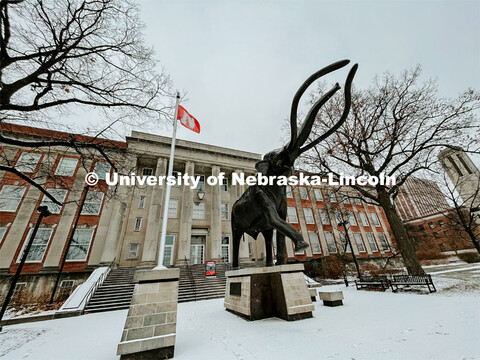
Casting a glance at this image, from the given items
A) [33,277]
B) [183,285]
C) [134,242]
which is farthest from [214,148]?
[33,277]

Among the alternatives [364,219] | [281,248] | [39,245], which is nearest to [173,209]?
[39,245]

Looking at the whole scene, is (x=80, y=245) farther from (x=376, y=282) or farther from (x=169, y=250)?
(x=376, y=282)

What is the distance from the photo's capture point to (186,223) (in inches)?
739

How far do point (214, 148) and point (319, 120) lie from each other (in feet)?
47.8

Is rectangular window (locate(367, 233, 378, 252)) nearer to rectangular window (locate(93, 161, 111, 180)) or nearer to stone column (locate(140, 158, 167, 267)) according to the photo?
stone column (locate(140, 158, 167, 267))

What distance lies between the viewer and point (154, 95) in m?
6.92

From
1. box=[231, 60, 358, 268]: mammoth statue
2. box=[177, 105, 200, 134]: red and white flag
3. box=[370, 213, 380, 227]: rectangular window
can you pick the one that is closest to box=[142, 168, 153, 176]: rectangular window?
box=[177, 105, 200, 134]: red and white flag

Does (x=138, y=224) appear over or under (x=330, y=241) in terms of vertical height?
over

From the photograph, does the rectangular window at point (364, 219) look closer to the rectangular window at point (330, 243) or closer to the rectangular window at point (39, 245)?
Answer: the rectangular window at point (330, 243)

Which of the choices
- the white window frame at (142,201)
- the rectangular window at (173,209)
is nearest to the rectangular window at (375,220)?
the rectangular window at (173,209)

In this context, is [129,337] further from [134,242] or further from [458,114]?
[134,242]

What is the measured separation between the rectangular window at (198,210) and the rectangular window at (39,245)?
12550 millimetres

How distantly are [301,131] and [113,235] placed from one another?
18310mm

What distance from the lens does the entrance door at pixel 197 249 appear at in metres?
19.9
